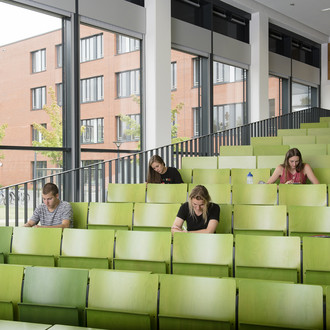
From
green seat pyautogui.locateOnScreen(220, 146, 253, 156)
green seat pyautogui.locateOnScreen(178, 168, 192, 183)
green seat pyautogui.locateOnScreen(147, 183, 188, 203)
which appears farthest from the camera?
green seat pyautogui.locateOnScreen(220, 146, 253, 156)

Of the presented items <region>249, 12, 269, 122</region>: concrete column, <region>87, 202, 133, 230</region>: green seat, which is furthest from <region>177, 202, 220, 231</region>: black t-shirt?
<region>249, 12, 269, 122</region>: concrete column

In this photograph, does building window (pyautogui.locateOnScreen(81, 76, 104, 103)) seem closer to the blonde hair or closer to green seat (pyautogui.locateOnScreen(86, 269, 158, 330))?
the blonde hair

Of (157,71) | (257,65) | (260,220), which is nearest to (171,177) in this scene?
(260,220)

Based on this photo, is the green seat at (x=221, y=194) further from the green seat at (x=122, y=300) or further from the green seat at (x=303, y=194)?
the green seat at (x=122, y=300)

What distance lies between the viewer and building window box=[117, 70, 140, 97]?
8.50 metres

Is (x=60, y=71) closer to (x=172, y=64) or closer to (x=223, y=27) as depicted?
(x=172, y=64)

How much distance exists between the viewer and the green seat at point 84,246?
373 centimetres

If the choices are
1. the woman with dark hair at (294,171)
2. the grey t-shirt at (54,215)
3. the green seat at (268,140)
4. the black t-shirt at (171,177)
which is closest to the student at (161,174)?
the black t-shirt at (171,177)

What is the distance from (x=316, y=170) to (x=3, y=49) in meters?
4.62

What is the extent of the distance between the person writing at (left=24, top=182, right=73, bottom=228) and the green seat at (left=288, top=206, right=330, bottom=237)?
2.22 m

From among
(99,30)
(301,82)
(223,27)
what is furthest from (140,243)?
(301,82)

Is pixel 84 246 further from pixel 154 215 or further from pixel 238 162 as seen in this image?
pixel 238 162

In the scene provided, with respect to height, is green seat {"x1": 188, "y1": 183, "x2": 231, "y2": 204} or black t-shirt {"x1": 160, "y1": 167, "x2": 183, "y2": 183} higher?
black t-shirt {"x1": 160, "y1": 167, "x2": 183, "y2": 183}

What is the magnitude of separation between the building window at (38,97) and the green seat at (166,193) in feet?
8.35
